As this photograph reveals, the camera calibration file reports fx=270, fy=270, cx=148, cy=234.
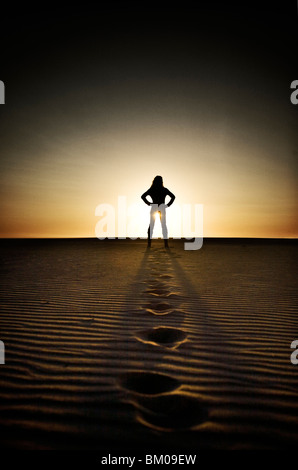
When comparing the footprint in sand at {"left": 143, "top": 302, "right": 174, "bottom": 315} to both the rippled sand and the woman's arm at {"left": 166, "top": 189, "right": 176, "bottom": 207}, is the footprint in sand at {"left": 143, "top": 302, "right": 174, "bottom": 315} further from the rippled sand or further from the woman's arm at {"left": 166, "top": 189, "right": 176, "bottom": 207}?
the woman's arm at {"left": 166, "top": 189, "right": 176, "bottom": 207}

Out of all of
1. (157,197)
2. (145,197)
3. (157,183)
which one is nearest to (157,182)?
(157,183)

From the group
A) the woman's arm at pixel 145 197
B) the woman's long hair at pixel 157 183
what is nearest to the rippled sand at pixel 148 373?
the woman's arm at pixel 145 197

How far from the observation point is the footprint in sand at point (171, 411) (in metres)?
1.32

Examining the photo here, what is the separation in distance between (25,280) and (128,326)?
3.44m

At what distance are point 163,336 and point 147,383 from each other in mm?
800

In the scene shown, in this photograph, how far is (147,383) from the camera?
172 centimetres

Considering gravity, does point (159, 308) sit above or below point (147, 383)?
above

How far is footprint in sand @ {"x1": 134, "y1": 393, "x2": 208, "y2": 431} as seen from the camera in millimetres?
1324

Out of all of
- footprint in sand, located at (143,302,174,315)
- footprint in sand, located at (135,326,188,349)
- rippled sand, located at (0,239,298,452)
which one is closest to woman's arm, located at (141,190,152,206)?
rippled sand, located at (0,239,298,452)

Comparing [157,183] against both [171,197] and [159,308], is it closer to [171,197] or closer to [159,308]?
[171,197]

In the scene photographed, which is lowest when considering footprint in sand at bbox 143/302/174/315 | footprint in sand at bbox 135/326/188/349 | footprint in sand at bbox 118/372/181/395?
footprint in sand at bbox 118/372/181/395

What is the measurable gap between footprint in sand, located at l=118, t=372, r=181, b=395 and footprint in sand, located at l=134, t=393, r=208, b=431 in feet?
0.26

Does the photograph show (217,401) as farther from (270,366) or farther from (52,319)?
(52,319)

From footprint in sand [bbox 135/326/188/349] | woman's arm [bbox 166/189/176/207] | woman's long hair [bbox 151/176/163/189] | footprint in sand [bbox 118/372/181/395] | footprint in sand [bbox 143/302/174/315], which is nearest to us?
footprint in sand [bbox 118/372/181/395]
